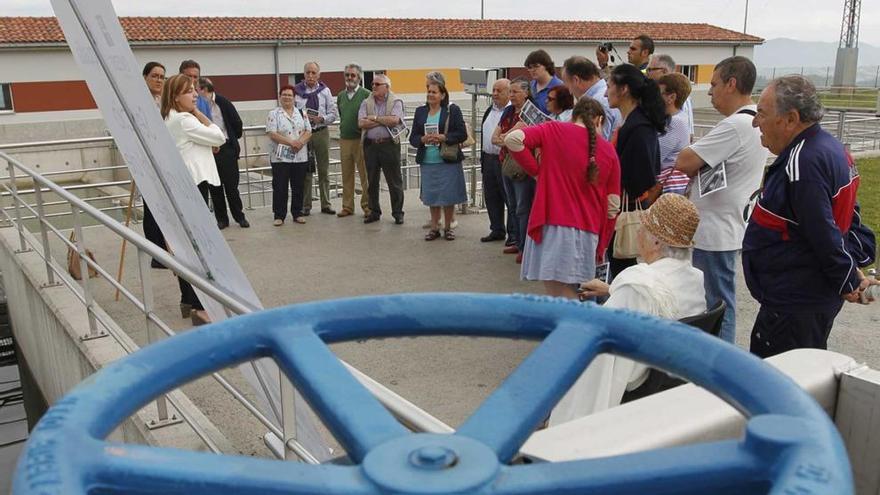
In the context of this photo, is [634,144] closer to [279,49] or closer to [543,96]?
[543,96]

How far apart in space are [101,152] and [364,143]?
12.7 m

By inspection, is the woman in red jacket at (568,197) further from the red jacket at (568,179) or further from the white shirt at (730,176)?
the white shirt at (730,176)

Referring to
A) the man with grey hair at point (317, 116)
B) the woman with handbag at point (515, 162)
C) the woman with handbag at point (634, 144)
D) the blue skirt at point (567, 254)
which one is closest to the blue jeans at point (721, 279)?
the woman with handbag at point (634, 144)

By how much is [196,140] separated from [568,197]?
9.76ft

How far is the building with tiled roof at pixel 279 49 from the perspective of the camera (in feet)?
90.2

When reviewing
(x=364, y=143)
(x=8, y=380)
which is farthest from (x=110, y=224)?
(x=8, y=380)

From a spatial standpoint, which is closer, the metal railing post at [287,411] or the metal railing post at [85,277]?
the metal railing post at [287,411]

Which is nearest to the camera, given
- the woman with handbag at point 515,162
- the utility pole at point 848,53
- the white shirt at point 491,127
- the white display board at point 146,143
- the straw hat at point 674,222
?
the white display board at point 146,143

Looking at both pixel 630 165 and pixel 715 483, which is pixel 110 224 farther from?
pixel 715 483

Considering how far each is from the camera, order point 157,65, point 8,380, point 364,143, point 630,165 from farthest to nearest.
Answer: point 8,380 → point 364,143 → point 157,65 → point 630,165

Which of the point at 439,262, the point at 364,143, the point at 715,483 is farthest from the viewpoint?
the point at 364,143

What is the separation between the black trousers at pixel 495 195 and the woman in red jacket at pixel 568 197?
2525mm

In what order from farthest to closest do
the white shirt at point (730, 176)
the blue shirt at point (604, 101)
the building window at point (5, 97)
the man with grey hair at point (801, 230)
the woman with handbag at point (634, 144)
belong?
the building window at point (5, 97) → the blue shirt at point (604, 101) → the woman with handbag at point (634, 144) → the white shirt at point (730, 176) → the man with grey hair at point (801, 230)

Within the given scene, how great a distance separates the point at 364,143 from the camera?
8.88 m
